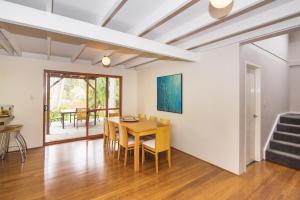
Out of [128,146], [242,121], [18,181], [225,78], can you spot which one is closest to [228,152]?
[242,121]

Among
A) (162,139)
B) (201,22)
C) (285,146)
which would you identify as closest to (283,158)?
(285,146)

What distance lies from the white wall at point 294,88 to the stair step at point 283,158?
8.11ft

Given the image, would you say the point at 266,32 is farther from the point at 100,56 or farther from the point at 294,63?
the point at 100,56

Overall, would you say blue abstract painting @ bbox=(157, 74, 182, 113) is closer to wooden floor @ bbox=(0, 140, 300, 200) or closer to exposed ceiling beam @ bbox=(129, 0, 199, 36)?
wooden floor @ bbox=(0, 140, 300, 200)

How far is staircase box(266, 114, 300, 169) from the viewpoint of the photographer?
3209 millimetres

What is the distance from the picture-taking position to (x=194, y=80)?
3.65 meters

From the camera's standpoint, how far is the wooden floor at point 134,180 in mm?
2275

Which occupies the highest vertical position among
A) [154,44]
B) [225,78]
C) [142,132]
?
[154,44]

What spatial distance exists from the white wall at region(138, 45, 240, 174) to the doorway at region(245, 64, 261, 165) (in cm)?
61

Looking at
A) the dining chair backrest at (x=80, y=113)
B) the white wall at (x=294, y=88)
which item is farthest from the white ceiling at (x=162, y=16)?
the white wall at (x=294, y=88)

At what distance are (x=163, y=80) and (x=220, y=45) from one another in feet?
6.05

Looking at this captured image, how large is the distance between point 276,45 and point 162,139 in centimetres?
368

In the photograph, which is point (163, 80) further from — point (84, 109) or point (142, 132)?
point (84, 109)

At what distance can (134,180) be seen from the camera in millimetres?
2641
